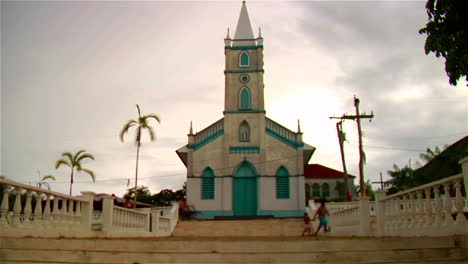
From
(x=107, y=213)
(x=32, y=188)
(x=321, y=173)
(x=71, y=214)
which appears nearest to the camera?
(x=32, y=188)

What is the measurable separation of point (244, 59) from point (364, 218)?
18.7m

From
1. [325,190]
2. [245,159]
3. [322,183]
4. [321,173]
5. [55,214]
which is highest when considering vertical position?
[321,173]

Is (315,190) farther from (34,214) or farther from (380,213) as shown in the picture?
(34,214)

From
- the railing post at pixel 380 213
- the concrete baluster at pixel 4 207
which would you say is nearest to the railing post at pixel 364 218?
the railing post at pixel 380 213

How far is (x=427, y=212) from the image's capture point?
8.91 meters

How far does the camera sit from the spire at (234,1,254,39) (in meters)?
31.9

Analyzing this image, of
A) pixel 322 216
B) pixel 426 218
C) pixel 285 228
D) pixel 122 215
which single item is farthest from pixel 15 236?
pixel 285 228

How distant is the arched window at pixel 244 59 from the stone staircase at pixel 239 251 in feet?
81.0

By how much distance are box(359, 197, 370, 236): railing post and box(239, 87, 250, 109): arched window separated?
52.9ft

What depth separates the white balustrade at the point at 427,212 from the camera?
25.6ft

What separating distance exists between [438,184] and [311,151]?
20.6 metres

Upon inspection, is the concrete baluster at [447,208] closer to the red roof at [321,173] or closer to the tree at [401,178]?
the tree at [401,178]

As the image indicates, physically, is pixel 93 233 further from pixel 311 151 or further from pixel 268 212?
pixel 311 151

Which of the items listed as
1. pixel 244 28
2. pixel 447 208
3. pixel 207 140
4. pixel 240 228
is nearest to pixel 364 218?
pixel 447 208
